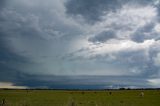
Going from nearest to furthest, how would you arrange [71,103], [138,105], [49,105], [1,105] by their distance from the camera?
[71,103] < [1,105] < [49,105] < [138,105]

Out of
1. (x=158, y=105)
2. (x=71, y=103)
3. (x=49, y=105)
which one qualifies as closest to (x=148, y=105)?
(x=158, y=105)

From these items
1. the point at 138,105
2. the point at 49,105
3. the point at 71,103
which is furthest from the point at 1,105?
the point at 138,105

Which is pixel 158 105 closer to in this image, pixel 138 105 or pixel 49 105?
pixel 138 105

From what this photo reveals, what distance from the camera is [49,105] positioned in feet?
143

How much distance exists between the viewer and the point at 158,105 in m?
47.2

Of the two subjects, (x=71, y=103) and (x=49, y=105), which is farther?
(x=49, y=105)

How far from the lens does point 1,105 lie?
23797 mm

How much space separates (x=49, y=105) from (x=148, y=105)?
1488cm

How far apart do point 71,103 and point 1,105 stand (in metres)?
5.73

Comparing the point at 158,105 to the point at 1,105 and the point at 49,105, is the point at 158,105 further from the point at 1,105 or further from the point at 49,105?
the point at 1,105

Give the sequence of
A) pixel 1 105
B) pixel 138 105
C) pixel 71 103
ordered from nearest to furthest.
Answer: pixel 71 103 → pixel 1 105 → pixel 138 105

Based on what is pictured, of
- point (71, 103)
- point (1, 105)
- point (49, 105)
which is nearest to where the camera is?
point (71, 103)

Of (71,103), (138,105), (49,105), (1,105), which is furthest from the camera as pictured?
(138,105)

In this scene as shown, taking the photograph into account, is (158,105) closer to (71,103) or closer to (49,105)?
(49,105)
